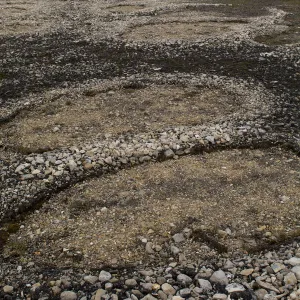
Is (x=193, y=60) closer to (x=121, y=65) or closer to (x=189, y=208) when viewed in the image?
(x=121, y=65)

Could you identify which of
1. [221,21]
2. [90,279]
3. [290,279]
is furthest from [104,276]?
[221,21]

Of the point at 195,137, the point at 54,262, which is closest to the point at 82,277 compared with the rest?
the point at 54,262

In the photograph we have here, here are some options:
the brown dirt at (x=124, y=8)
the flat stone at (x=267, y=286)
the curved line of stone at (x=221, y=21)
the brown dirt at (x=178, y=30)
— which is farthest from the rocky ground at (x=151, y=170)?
the brown dirt at (x=124, y=8)

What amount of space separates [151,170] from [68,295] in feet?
18.3

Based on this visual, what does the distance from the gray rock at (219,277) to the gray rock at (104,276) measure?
7.66ft

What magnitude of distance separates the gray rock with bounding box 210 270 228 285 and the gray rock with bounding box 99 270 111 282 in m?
2.33

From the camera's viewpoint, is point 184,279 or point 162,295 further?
point 184,279

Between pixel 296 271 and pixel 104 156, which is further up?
pixel 104 156

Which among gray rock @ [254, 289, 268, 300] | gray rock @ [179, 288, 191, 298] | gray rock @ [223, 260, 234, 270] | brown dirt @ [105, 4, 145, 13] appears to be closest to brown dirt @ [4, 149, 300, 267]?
gray rock @ [223, 260, 234, 270]

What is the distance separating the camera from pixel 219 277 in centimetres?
846

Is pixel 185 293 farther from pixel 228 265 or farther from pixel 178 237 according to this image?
pixel 178 237

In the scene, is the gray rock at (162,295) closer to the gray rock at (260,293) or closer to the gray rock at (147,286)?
the gray rock at (147,286)

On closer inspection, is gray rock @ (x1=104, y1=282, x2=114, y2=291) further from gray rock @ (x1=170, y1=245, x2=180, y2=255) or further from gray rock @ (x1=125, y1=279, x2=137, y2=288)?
gray rock @ (x1=170, y1=245, x2=180, y2=255)

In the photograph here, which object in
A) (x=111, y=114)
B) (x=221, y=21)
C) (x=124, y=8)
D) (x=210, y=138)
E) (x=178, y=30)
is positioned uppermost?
(x=124, y=8)
